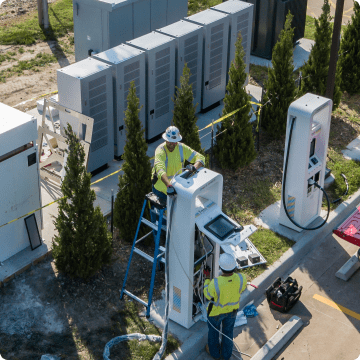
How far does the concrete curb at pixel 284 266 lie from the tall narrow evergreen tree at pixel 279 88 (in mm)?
2449

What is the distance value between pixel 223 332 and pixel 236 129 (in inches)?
197

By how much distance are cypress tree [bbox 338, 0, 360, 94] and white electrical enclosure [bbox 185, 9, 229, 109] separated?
3.23 metres

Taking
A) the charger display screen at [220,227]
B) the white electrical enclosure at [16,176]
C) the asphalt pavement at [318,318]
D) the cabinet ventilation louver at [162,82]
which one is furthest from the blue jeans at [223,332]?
the cabinet ventilation louver at [162,82]

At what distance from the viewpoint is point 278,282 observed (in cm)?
930

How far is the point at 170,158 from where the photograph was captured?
29.3 feet

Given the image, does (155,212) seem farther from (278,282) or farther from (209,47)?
(209,47)

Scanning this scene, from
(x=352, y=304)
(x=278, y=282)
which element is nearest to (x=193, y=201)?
(x=278, y=282)

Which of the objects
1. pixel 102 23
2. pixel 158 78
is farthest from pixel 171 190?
pixel 102 23

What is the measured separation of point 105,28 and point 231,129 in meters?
4.09

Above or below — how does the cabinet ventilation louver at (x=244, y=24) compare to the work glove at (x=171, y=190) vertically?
below

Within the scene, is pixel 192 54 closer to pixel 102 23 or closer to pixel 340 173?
pixel 102 23

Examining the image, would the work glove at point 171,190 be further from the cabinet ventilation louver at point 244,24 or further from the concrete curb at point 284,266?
the cabinet ventilation louver at point 244,24

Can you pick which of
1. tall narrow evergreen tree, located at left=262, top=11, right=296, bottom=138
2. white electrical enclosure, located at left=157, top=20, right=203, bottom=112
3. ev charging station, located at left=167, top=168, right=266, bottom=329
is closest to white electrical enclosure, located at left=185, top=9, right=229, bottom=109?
white electrical enclosure, located at left=157, top=20, right=203, bottom=112

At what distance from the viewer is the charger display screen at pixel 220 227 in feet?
25.3
